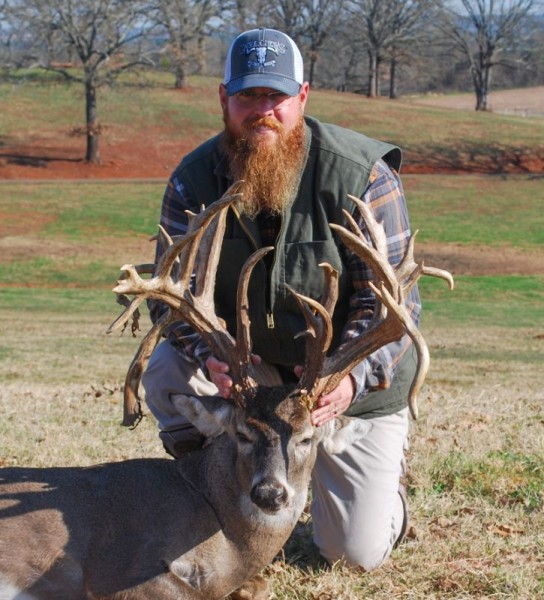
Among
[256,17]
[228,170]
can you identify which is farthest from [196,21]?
[228,170]

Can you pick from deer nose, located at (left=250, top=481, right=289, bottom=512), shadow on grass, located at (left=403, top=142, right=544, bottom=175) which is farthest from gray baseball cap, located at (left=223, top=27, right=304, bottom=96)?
shadow on grass, located at (left=403, top=142, right=544, bottom=175)

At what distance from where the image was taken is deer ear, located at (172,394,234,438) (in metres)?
4.83

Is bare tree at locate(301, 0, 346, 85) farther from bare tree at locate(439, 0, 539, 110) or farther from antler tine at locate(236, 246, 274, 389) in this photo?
antler tine at locate(236, 246, 274, 389)

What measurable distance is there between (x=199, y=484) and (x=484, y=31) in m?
67.8

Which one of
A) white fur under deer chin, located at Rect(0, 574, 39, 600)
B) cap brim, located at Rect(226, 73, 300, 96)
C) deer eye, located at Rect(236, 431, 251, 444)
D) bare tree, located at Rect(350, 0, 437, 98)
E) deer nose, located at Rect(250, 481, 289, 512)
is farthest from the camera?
bare tree, located at Rect(350, 0, 437, 98)

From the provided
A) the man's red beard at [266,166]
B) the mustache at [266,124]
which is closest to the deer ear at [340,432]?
the man's red beard at [266,166]

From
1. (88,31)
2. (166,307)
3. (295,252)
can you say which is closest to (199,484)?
(166,307)

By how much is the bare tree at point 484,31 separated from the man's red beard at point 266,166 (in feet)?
207

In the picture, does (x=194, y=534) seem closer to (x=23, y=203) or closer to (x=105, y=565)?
(x=105, y=565)

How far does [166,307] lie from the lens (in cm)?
529

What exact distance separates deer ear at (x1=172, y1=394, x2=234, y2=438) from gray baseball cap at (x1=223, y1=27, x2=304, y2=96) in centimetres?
174

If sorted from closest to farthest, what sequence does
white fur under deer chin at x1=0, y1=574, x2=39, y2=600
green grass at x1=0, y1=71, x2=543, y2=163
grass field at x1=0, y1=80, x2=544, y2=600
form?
white fur under deer chin at x1=0, y1=574, x2=39, y2=600 → grass field at x1=0, y1=80, x2=544, y2=600 → green grass at x1=0, y1=71, x2=543, y2=163

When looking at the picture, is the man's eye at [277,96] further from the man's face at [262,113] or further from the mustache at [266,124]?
the mustache at [266,124]

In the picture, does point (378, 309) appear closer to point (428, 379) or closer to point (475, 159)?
point (428, 379)
